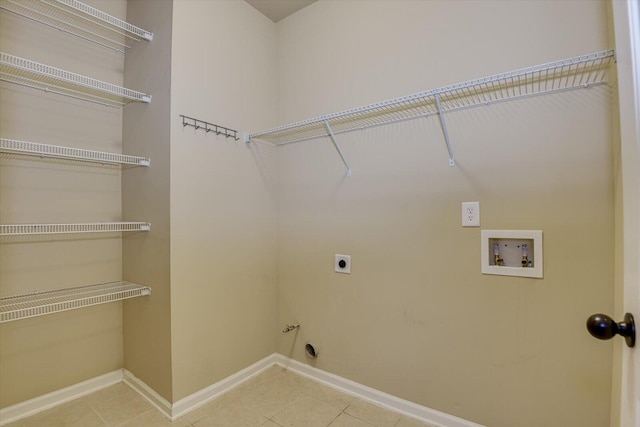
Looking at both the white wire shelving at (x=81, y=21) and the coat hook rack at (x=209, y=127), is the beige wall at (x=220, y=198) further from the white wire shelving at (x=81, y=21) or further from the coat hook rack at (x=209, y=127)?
the white wire shelving at (x=81, y=21)

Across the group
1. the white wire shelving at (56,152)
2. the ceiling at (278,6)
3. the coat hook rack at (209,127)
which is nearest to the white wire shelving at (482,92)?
the coat hook rack at (209,127)

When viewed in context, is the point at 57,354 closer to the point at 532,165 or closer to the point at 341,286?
the point at 341,286

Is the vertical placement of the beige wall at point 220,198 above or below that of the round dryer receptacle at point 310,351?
above

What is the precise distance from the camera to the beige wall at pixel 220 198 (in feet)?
5.56

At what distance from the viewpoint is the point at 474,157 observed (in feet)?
4.85

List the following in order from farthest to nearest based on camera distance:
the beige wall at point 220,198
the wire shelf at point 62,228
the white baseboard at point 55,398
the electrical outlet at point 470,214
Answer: the beige wall at point 220,198 → the white baseboard at point 55,398 → the electrical outlet at point 470,214 → the wire shelf at point 62,228

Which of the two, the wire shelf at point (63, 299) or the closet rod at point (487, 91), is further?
the wire shelf at point (63, 299)

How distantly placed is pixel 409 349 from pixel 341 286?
0.52m

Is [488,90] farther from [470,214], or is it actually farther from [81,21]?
[81,21]

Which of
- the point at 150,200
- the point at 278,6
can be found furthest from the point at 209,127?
the point at 278,6

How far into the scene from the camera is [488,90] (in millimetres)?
1425

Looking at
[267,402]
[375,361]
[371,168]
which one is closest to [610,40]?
[371,168]

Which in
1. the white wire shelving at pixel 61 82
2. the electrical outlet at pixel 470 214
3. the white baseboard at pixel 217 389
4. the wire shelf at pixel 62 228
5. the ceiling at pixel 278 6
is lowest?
the white baseboard at pixel 217 389

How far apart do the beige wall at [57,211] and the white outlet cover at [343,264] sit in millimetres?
1440
